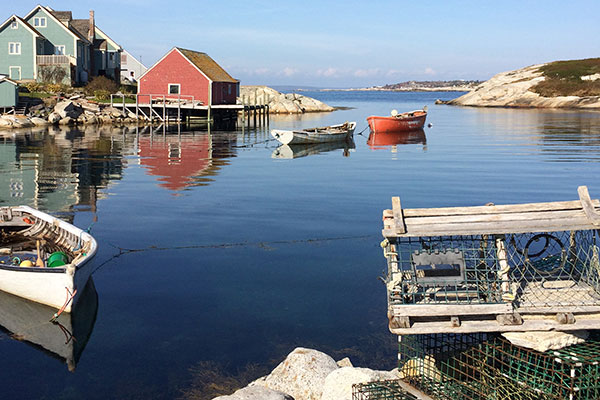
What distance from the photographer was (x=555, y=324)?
745 cm

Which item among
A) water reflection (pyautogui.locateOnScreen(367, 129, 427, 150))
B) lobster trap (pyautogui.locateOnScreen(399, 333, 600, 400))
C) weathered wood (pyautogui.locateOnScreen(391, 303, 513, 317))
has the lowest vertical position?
lobster trap (pyautogui.locateOnScreen(399, 333, 600, 400))

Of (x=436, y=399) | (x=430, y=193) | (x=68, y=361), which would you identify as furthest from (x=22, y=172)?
(x=436, y=399)

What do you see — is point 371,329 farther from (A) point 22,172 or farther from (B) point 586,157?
(B) point 586,157

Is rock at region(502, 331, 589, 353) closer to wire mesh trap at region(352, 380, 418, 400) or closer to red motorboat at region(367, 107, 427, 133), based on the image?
wire mesh trap at region(352, 380, 418, 400)

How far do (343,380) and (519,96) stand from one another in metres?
112

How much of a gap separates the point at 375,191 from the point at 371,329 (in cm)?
1495

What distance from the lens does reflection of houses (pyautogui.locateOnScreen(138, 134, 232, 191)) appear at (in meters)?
29.4

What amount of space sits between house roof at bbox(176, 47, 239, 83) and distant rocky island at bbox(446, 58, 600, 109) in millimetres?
57842

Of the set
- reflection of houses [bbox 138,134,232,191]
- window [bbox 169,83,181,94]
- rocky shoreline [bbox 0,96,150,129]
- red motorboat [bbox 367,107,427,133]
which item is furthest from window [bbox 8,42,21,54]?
red motorboat [bbox 367,107,427,133]

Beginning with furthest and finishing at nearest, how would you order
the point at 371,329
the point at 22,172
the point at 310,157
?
the point at 310,157
the point at 22,172
the point at 371,329

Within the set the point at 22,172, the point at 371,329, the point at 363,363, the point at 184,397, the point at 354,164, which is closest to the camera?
the point at 184,397

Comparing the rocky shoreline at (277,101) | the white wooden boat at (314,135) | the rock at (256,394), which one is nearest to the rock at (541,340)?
the rock at (256,394)

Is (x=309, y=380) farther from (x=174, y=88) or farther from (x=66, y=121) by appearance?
(x=174, y=88)

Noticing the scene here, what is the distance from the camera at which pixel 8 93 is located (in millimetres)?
54375
